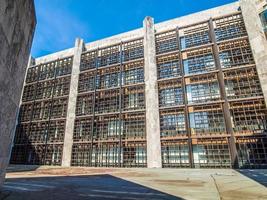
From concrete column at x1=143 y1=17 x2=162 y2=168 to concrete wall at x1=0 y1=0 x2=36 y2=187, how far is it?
616 inches

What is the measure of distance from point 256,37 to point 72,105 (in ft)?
78.6

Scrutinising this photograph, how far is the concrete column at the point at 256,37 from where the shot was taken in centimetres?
1735

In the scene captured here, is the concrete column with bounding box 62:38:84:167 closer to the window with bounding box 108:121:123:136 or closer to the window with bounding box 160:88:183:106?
the window with bounding box 108:121:123:136

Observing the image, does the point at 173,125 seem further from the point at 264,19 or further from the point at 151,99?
the point at 264,19

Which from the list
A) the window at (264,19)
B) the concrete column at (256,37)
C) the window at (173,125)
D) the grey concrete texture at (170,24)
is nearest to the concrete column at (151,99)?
the window at (173,125)

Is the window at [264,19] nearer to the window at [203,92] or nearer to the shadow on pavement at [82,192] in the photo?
the window at [203,92]

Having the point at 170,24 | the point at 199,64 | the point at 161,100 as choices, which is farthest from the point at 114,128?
the point at 170,24

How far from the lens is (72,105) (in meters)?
25.4

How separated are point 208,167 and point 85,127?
620 inches

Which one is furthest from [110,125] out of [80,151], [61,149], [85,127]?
[61,149]

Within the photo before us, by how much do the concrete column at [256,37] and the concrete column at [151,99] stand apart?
10.6 m

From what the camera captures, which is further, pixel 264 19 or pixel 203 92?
pixel 203 92

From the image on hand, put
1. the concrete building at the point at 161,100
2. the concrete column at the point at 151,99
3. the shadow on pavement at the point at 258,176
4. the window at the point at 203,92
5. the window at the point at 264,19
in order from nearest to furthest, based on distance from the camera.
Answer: the shadow on pavement at the point at 258,176, the concrete building at the point at 161,100, the window at the point at 264,19, the concrete column at the point at 151,99, the window at the point at 203,92

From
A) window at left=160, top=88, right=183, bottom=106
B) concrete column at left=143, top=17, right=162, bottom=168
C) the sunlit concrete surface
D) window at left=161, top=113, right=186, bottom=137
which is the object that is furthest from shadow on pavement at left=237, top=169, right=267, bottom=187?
window at left=160, top=88, right=183, bottom=106
